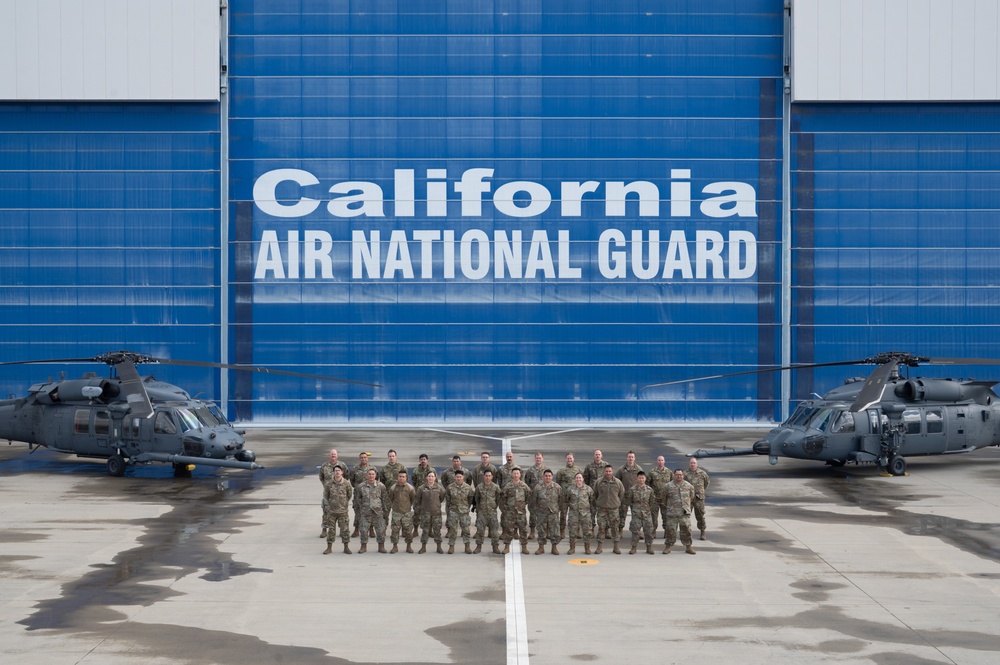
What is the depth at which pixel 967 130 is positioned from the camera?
117ft

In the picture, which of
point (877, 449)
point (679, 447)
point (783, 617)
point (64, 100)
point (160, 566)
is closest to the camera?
point (783, 617)

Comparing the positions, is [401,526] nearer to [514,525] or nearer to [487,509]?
[487,509]

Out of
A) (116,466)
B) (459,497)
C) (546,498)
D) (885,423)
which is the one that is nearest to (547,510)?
(546,498)

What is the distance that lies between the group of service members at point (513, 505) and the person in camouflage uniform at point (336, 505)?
14 mm

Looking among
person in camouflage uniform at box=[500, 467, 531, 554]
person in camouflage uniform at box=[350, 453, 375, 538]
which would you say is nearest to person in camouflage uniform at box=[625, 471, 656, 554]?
person in camouflage uniform at box=[500, 467, 531, 554]

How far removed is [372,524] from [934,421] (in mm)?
13999

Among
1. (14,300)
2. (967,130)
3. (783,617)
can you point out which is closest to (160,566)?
(783,617)

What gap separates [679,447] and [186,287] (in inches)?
662

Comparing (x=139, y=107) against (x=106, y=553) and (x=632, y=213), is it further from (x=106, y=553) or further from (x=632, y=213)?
(x=106, y=553)

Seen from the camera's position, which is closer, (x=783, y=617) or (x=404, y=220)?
(x=783, y=617)

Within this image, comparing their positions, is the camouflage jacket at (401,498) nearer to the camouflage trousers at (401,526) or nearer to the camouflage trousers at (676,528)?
the camouflage trousers at (401,526)

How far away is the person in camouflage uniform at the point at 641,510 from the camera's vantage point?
604 inches

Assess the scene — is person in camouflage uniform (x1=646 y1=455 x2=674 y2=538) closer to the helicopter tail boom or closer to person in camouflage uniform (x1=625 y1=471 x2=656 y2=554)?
person in camouflage uniform (x1=625 y1=471 x2=656 y2=554)

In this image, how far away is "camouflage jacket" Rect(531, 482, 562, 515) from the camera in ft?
50.2
